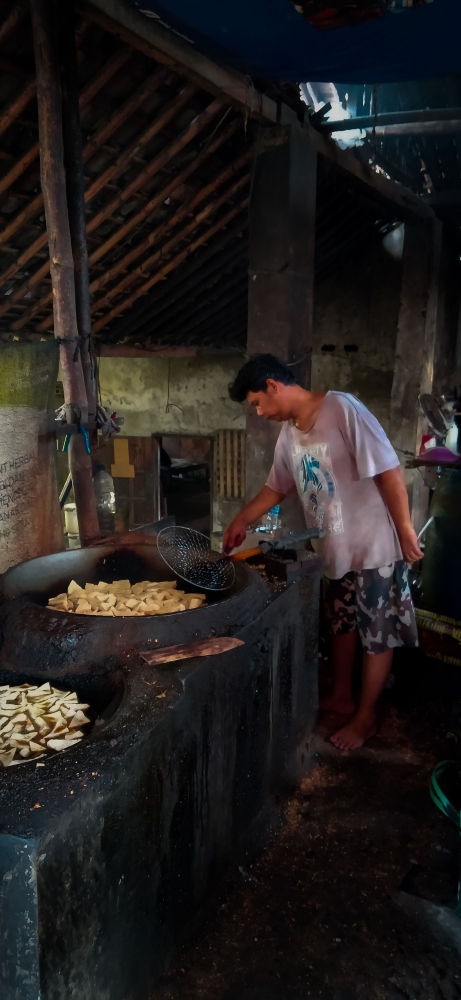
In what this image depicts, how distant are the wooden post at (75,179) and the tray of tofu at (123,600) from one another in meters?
1.02

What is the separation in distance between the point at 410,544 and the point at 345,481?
46 cm

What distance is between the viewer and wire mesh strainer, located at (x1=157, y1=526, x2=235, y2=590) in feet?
10.6

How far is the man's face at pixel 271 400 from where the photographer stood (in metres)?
3.18

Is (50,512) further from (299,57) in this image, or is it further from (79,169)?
(299,57)

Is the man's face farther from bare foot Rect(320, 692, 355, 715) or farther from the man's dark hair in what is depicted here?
bare foot Rect(320, 692, 355, 715)

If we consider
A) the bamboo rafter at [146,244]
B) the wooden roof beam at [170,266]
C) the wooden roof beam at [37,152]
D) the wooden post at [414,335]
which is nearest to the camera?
the wooden roof beam at [37,152]

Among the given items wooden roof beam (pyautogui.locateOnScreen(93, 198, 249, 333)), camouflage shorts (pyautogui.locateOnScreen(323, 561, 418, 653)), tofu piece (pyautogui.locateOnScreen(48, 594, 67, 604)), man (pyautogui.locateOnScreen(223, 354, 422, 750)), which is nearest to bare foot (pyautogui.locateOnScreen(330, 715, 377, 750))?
man (pyautogui.locateOnScreen(223, 354, 422, 750))

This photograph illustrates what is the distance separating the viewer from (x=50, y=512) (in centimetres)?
392

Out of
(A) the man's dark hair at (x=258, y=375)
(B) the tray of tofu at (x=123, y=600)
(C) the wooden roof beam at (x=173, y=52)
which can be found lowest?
(B) the tray of tofu at (x=123, y=600)

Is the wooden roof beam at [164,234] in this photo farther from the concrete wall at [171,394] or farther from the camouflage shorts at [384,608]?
the camouflage shorts at [384,608]

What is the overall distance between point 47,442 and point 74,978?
2726 mm

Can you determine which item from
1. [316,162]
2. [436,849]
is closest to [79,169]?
[316,162]

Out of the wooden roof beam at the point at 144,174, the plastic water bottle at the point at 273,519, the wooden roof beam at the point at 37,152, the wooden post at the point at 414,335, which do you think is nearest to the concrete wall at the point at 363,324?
the wooden post at the point at 414,335

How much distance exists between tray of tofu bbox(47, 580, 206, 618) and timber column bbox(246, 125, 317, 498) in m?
2.18
